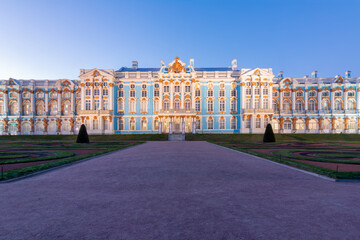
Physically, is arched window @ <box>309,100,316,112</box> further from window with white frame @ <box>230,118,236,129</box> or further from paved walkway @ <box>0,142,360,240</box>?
paved walkway @ <box>0,142,360,240</box>

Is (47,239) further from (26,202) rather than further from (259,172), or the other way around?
(259,172)

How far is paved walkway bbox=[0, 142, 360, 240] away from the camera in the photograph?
376 cm

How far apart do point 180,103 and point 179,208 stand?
42.0 meters

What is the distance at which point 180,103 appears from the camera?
4644 cm

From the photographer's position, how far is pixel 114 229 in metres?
3.86

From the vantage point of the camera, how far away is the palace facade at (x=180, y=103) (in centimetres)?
4588

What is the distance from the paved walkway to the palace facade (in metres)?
Result: 37.2

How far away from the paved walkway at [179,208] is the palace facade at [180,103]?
37.2 m

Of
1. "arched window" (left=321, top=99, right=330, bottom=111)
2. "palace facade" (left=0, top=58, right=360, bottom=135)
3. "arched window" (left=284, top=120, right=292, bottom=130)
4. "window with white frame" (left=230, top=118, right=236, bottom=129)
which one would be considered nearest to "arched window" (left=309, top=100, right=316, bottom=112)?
"palace facade" (left=0, top=58, right=360, bottom=135)

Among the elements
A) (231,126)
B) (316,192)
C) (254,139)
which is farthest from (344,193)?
(231,126)

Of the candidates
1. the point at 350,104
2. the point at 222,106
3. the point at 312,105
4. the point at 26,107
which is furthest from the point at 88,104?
the point at 350,104

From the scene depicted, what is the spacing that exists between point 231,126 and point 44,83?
5058cm

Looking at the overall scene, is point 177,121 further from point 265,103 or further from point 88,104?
point 88,104

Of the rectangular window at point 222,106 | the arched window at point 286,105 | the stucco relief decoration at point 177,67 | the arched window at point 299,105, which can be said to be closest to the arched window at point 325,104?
the arched window at point 299,105
